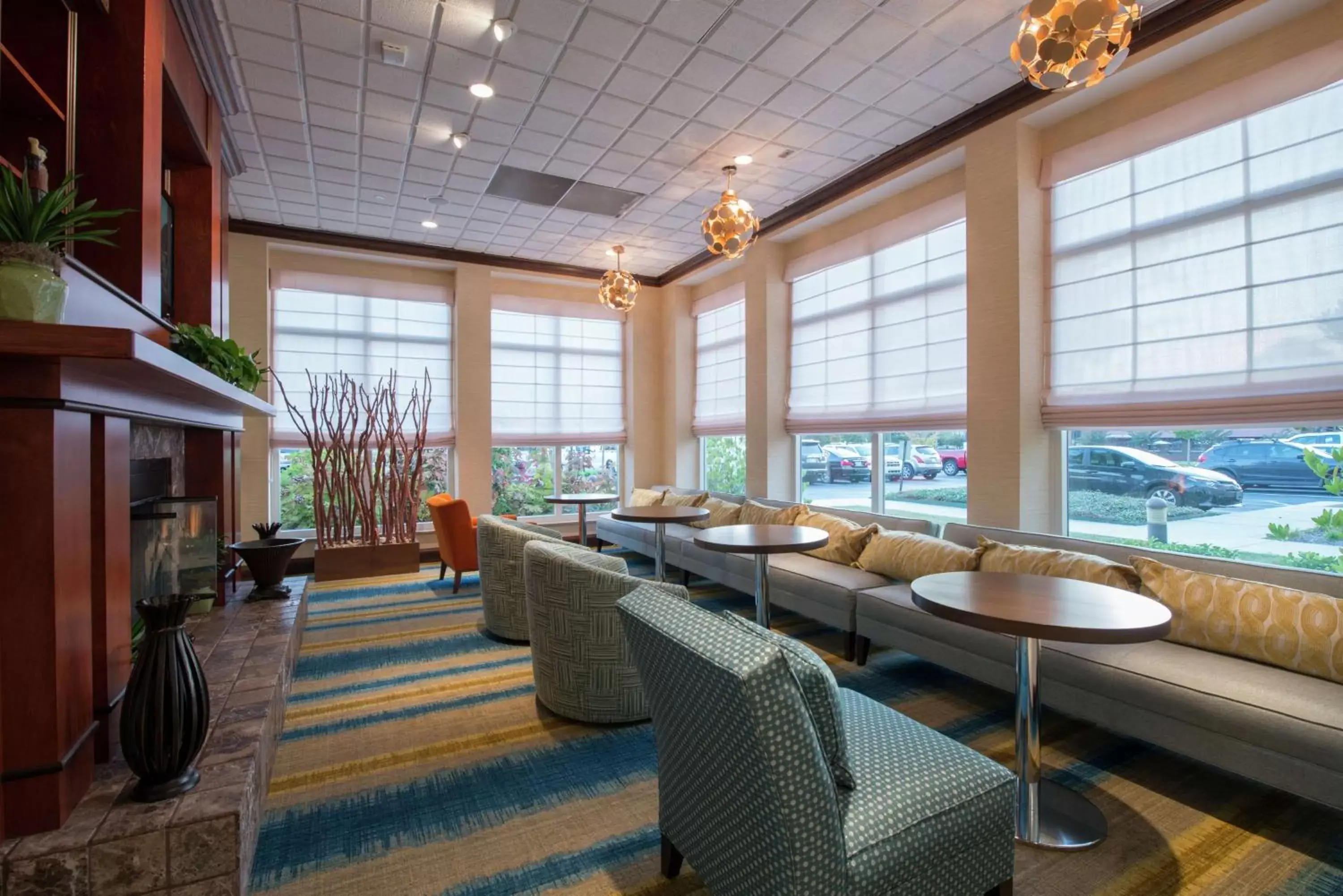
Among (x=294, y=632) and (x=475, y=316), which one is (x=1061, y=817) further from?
(x=475, y=316)

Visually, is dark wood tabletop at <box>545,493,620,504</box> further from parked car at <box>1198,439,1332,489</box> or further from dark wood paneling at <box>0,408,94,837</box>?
parked car at <box>1198,439,1332,489</box>

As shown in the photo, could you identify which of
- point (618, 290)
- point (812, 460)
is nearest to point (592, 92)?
point (618, 290)

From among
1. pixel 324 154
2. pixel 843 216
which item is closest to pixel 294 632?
pixel 324 154

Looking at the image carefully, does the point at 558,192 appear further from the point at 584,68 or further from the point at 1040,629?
the point at 1040,629

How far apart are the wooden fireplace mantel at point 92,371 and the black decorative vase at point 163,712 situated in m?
0.61

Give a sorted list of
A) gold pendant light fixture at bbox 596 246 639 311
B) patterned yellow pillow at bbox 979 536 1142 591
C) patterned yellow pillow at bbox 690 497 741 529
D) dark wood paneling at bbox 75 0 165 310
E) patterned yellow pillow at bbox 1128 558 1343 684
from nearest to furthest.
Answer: patterned yellow pillow at bbox 1128 558 1343 684 < dark wood paneling at bbox 75 0 165 310 < patterned yellow pillow at bbox 979 536 1142 591 < patterned yellow pillow at bbox 690 497 741 529 < gold pendant light fixture at bbox 596 246 639 311

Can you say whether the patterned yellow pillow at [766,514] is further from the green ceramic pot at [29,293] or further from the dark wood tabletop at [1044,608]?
the green ceramic pot at [29,293]

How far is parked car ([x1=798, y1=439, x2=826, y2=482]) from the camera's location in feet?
19.9

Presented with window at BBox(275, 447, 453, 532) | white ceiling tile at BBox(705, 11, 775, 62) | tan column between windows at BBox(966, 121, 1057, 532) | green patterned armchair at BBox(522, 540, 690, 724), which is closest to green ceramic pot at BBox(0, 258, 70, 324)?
green patterned armchair at BBox(522, 540, 690, 724)

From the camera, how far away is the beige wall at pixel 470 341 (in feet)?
19.5

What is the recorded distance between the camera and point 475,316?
6945 millimetres

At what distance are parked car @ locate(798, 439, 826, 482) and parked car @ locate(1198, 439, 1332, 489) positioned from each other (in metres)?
3.03

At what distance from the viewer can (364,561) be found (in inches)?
224

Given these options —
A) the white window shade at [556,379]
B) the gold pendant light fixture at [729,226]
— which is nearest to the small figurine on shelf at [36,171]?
the gold pendant light fixture at [729,226]
